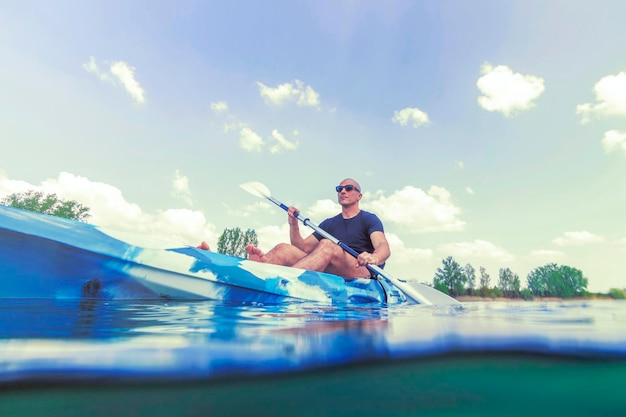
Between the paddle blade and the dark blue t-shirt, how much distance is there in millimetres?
1497

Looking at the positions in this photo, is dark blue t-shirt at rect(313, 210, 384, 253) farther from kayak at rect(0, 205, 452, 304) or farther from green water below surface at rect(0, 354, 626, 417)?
green water below surface at rect(0, 354, 626, 417)

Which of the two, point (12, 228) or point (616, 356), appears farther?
point (12, 228)

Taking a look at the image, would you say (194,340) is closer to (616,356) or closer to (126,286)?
(616,356)

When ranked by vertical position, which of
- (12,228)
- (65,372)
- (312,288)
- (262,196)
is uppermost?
(262,196)

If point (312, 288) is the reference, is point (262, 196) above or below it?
above

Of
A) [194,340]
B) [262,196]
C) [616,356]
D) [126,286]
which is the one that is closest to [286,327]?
[194,340]

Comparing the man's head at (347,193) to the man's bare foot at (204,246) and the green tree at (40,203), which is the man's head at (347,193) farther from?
the green tree at (40,203)

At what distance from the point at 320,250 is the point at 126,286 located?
2016 mm

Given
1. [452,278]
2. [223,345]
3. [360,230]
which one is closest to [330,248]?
[360,230]

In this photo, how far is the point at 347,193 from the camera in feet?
16.5

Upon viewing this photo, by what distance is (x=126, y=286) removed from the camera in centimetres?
284

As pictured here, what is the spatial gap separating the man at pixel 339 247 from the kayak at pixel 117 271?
58 centimetres

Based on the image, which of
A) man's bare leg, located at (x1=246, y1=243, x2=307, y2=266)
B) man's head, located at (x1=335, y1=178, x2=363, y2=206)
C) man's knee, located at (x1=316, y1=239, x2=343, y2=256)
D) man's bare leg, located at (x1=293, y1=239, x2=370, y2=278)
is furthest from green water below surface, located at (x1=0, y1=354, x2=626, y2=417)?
man's head, located at (x1=335, y1=178, x2=363, y2=206)

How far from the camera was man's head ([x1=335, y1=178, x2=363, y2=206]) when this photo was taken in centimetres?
505
